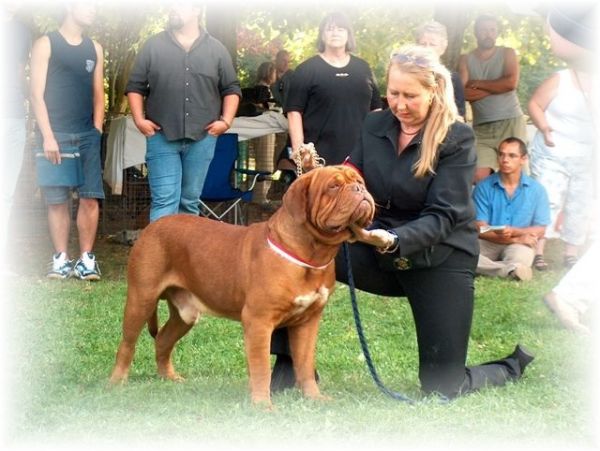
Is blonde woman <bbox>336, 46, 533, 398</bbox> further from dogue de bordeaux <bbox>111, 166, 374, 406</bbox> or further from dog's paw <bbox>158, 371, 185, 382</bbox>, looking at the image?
dog's paw <bbox>158, 371, 185, 382</bbox>

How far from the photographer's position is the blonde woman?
4891 millimetres

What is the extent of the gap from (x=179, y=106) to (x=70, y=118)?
1279 mm

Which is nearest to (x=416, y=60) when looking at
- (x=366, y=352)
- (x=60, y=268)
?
(x=366, y=352)

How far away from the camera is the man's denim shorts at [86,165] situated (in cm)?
893

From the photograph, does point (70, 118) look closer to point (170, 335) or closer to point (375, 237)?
point (170, 335)

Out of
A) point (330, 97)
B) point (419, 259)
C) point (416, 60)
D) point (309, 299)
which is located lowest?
point (309, 299)

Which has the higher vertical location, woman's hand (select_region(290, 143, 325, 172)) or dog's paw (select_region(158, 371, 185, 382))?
woman's hand (select_region(290, 143, 325, 172))

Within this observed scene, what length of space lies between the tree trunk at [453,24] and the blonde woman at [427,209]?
6833mm

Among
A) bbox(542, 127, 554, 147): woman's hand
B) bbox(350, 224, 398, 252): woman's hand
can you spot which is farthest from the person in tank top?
bbox(350, 224, 398, 252): woman's hand

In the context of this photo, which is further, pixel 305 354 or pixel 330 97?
pixel 330 97

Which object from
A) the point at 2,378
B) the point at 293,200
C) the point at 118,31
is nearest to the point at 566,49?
the point at 293,200

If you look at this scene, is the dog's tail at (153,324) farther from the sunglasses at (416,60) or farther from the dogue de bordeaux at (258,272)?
the sunglasses at (416,60)

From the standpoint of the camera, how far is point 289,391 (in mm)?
5027

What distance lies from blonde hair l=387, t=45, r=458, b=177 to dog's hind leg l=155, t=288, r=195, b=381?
1.52 metres
